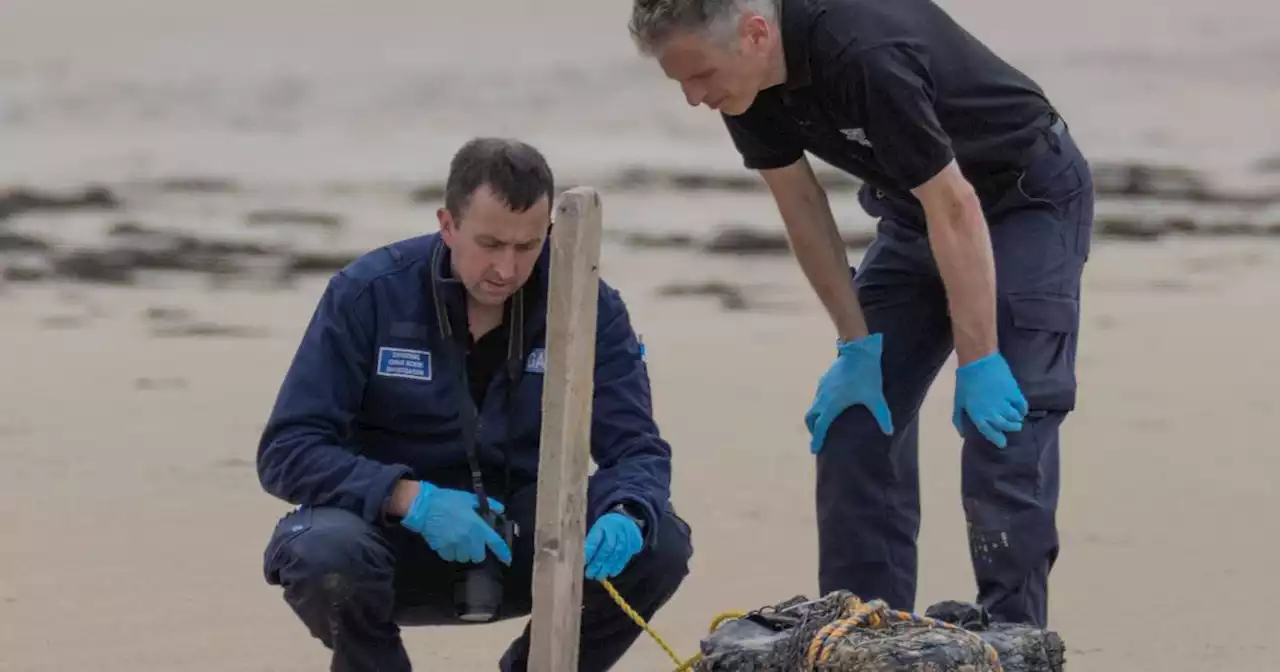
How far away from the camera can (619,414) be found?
3920mm

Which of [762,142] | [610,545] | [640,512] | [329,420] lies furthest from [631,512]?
[762,142]

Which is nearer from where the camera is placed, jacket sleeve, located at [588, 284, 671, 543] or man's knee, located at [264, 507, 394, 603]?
man's knee, located at [264, 507, 394, 603]

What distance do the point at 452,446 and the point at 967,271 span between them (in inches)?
A: 38.8

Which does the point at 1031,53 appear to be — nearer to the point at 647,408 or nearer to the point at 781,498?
the point at 781,498

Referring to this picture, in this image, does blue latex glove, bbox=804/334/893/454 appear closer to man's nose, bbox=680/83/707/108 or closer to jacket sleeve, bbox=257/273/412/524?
man's nose, bbox=680/83/707/108

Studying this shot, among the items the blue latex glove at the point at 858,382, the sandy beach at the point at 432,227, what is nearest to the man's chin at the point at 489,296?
the blue latex glove at the point at 858,382

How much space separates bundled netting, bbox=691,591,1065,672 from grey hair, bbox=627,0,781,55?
973 millimetres

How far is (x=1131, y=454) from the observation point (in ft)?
22.8

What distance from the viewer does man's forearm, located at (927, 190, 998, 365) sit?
12.2 ft

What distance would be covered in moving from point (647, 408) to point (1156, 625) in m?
1.83

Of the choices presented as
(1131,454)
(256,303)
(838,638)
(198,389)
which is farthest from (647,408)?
(256,303)

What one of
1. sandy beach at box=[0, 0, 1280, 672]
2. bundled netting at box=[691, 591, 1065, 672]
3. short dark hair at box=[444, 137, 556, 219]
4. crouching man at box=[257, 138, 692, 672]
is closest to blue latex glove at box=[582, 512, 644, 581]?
crouching man at box=[257, 138, 692, 672]

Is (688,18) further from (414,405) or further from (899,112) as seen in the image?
(414,405)

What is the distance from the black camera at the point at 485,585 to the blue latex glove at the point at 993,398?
86cm
